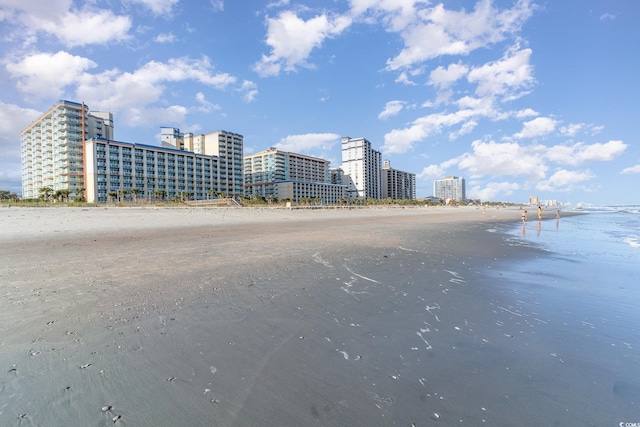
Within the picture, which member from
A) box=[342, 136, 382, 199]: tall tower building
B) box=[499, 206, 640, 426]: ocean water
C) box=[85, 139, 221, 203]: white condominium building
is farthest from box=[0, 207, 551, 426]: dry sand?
box=[342, 136, 382, 199]: tall tower building

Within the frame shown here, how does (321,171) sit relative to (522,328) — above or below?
above

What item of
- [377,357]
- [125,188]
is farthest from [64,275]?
[125,188]

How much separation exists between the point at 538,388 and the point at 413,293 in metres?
3.31

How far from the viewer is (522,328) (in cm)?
461

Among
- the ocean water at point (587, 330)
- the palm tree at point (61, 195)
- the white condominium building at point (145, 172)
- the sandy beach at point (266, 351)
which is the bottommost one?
the ocean water at point (587, 330)

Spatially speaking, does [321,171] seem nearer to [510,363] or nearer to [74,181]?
[74,181]

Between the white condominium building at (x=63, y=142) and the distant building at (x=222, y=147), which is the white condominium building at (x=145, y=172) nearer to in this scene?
the distant building at (x=222, y=147)

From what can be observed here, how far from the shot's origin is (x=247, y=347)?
3.93 m

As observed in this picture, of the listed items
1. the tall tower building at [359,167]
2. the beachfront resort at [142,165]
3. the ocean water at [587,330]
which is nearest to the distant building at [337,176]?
the tall tower building at [359,167]

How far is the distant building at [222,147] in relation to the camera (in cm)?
12209

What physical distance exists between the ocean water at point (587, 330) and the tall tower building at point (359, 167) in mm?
162850

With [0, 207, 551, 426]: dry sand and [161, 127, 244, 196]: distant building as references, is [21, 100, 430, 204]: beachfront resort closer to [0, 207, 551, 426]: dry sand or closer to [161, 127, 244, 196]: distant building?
[161, 127, 244, 196]: distant building

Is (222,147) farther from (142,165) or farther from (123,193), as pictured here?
(123,193)

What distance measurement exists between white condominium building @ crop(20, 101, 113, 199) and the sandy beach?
103786 mm
